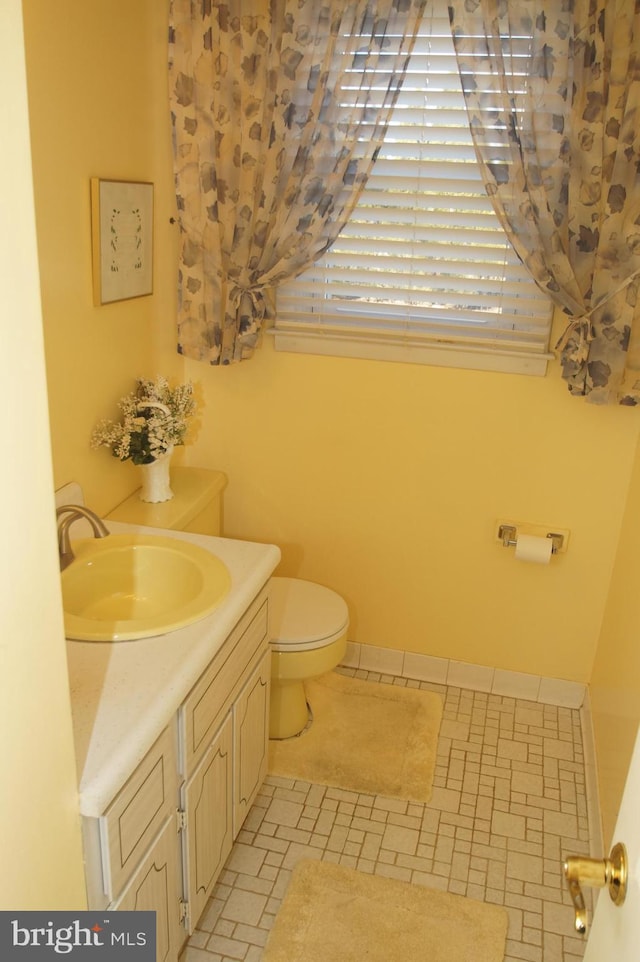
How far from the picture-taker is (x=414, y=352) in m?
2.78

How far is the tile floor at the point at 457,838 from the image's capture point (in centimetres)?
212

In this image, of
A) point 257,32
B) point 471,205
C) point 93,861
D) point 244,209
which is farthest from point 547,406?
point 93,861

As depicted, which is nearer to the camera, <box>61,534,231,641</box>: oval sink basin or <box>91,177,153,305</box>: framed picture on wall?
<box>61,534,231,641</box>: oval sink basin

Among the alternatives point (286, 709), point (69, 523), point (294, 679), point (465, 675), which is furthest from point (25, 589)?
point (465, 675)

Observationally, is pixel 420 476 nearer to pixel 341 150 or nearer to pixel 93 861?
pixel 341 150

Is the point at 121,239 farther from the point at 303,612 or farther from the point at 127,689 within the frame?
the point at 127,689

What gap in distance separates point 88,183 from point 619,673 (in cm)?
209

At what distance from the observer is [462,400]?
280 cm

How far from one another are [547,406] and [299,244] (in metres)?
0.98

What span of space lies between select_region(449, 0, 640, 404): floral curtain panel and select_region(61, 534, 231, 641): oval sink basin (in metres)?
1.31

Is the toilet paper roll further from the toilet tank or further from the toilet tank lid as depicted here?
the toilet tank

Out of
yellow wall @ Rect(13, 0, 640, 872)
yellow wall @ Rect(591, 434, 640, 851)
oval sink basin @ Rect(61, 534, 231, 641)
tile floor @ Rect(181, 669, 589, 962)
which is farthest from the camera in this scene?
yellow wall @ Rect(13, 0, 640, 872)

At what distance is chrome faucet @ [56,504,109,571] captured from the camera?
1905 mm

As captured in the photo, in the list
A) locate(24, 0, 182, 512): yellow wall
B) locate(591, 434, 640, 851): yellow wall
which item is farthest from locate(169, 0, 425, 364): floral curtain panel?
locate(591, 434, 640, 851): yellow wall
